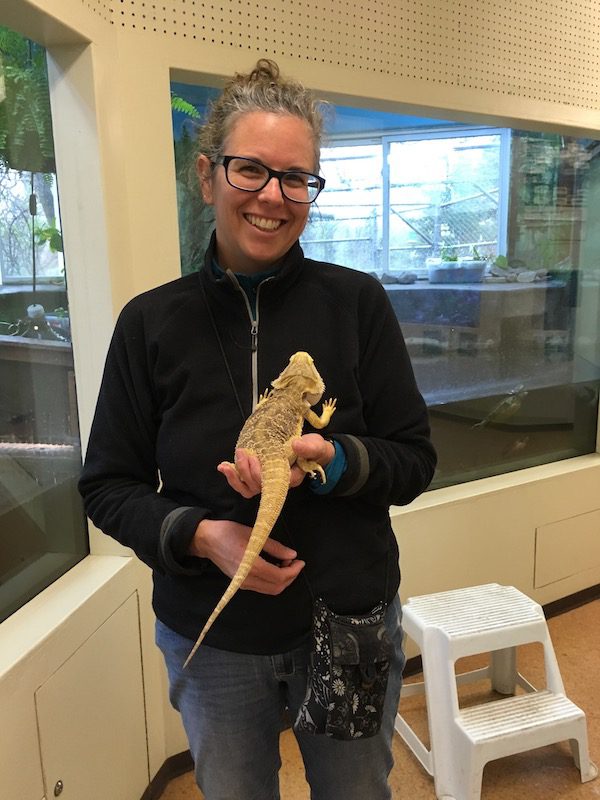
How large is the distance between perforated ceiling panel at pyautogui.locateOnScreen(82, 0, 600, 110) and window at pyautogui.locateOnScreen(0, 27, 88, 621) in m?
0.37

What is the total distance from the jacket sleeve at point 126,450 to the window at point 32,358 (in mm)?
793

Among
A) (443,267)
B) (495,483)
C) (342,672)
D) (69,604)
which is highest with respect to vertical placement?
(443,267)

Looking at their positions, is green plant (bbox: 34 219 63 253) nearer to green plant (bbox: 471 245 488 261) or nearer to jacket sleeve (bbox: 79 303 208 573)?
jacket sleeve (bbox: 79 303 208 573)

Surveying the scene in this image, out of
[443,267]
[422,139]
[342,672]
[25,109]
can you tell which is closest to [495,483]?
[443,267]

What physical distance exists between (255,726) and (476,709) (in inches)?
57.3

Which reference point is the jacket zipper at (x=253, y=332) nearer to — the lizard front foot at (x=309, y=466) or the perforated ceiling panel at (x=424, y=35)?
the lizard front foot at (x=309, y=466)

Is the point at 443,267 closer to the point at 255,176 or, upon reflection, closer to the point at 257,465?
the point at 255,176

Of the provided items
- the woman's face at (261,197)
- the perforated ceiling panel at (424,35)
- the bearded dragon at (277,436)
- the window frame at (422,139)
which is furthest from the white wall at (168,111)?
the bearded dragon at (277,436)

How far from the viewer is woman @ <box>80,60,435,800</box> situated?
112 centimetres

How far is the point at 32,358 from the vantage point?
76.8 inches

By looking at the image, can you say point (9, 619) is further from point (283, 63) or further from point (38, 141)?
point (283, 63)

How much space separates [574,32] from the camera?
305 centimetres

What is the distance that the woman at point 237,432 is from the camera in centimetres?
112

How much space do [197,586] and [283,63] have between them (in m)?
1.87
